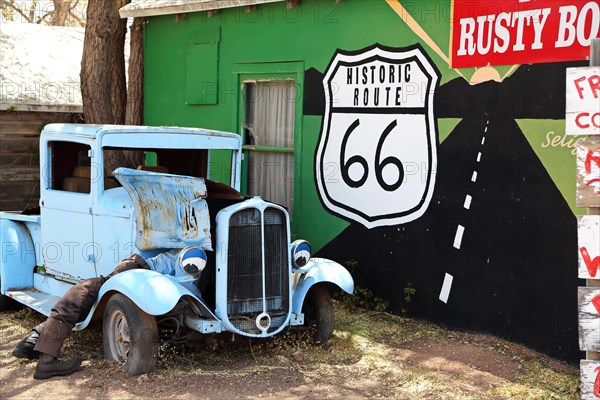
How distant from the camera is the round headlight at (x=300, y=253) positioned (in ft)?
Result: 22.5

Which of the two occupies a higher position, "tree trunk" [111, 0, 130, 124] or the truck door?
"tree trunk" [111, 0, 130, 124]

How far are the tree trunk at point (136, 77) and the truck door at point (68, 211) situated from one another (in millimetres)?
3621

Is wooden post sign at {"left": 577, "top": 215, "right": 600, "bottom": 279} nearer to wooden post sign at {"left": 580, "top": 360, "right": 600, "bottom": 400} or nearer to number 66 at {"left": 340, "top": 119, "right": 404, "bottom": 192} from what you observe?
wooden post sign at {"left": 580, "top": 360, "right": 600, "bottom": 400}

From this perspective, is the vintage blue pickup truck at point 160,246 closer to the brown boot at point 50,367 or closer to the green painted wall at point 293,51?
the brown boot at point 50,367

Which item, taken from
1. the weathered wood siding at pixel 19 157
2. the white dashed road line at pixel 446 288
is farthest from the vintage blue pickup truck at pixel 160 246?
the weathered wood siding at pixel 19 157

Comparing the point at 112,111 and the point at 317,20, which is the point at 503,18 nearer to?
the point at 317,20

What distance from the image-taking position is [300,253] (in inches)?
271

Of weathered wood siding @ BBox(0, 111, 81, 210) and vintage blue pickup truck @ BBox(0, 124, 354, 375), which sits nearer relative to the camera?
vintage blue pickup truck @ BBox(0, 124, 354, 375)

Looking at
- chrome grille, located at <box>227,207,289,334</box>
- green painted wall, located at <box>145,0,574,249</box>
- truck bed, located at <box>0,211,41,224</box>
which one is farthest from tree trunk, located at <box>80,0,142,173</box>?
chrome grille, located at <box>227,207,289,334</box>

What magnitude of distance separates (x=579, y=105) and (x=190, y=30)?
→ 250 inches

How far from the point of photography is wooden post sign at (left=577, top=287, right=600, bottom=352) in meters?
5.06

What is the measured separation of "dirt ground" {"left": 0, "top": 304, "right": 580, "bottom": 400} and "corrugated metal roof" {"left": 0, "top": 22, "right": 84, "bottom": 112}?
21.5 feet

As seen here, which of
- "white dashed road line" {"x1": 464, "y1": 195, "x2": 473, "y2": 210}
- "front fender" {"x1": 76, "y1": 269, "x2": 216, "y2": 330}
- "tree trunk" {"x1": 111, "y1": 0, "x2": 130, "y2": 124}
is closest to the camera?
"front fender" {"x1": 76, "y1": 269, "x2": 216, "y2": 330}

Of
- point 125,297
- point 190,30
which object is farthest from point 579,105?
point 190,30
